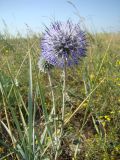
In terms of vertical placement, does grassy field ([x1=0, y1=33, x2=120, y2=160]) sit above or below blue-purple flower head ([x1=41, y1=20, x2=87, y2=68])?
below

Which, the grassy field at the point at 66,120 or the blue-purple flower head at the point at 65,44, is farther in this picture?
the blue-purple flower head at the point at 65,44

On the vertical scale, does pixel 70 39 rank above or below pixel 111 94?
above

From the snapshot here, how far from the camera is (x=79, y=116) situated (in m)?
2.43

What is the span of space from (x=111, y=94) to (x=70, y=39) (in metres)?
1.01

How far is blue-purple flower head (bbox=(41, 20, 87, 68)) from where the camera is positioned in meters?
1.56

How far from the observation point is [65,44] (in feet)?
5.10

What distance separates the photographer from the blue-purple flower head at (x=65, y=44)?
1558 millimetres

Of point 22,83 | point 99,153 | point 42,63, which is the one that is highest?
point 42,63

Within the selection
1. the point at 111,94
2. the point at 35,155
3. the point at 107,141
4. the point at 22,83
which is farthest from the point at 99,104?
the point at 35,155

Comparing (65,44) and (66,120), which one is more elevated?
(65,44)

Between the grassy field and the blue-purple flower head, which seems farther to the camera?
the blue-purple flower head

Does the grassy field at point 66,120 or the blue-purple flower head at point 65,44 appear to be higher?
the blue-purple flower head at point 65,44

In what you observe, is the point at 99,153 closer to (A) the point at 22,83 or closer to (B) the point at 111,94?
(B) the point at 111,94

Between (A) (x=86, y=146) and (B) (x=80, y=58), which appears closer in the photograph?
(B) (x=80, y=58)
